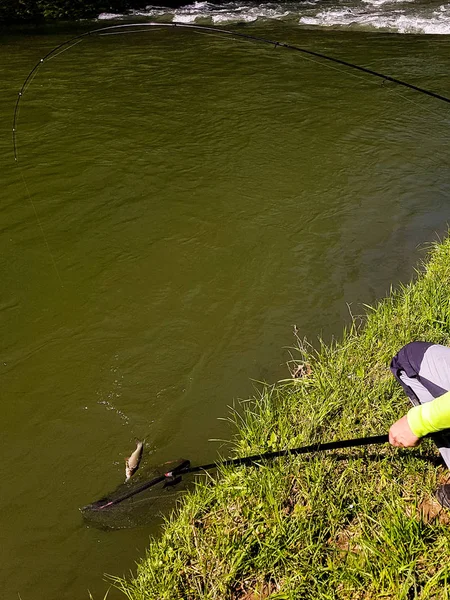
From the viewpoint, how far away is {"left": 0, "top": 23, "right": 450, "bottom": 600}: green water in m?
3.46

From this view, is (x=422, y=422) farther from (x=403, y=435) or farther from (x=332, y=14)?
(x=332, y=14)

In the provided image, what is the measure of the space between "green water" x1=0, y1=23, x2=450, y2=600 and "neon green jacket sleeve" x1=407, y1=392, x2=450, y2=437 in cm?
150

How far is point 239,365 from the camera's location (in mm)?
4117

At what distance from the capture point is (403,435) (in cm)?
240

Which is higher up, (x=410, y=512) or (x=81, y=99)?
(x=81, y=99)

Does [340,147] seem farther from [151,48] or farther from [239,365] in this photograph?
[151,48]

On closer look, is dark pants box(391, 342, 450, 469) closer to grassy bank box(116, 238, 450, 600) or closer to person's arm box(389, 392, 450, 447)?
person's arm box(389, 392, 450, 447)

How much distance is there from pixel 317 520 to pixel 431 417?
82cm

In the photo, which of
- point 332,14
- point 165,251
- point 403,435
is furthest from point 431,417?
point 332,14

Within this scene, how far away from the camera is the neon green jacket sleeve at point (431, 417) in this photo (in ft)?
7.28

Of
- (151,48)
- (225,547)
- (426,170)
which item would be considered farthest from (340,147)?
(151,48)

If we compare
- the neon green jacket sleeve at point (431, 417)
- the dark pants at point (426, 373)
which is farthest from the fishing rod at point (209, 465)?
the neon green jacket sleeve at point (431, 417)

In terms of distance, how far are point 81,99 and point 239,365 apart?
6.88 meters

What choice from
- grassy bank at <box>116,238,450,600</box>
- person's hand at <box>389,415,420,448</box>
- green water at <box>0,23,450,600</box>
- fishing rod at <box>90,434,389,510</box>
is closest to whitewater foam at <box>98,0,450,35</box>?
green water at <box>0,23,450,600</box>
